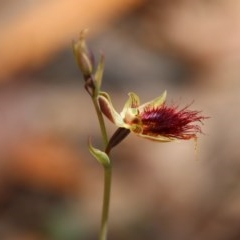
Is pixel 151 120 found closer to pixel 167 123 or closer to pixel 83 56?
pixel 167 123

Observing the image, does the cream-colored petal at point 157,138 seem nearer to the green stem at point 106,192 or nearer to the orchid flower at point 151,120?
the orchid flower at point 151,120

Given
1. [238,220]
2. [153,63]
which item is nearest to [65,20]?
[153,63]

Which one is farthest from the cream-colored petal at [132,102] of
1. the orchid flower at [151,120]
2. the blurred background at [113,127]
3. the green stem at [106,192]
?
the blurred background at [113,127]

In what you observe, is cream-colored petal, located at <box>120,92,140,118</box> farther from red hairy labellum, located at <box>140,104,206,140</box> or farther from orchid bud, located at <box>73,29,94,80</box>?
orchid bud, located at <box>73,29,94,80</box>

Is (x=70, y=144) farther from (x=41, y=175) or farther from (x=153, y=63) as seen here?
(x=153, y=63)

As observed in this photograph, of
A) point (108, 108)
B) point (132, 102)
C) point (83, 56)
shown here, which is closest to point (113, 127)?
point (132, 102)

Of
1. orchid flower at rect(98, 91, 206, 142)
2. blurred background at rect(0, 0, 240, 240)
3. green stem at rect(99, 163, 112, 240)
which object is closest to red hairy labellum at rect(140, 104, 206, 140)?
orchid flower at rect(98, 91, 206, 142)
